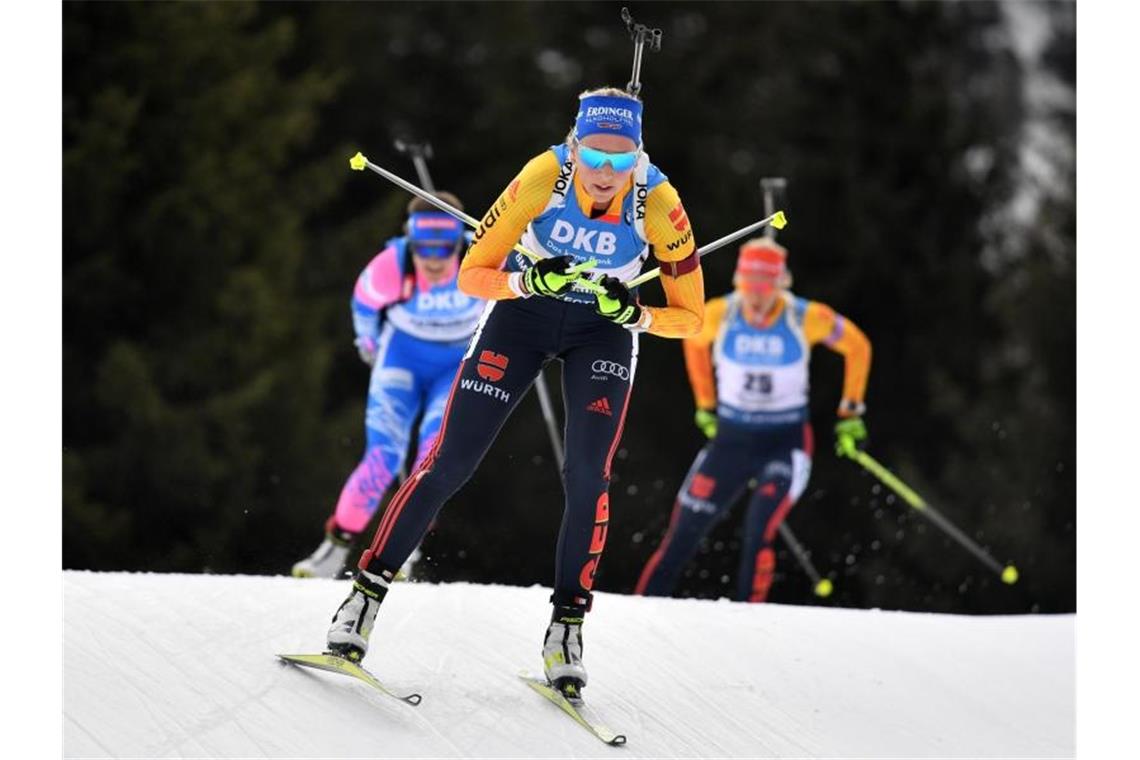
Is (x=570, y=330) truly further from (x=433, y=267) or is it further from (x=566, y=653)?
(x=433, y=267)

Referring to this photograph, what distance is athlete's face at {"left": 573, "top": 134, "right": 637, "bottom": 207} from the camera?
5.36 metres

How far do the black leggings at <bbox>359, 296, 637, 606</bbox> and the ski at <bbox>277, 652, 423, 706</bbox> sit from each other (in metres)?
0.30

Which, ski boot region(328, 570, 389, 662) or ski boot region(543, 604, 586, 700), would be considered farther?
ski boot region(543, 604, 586, 700)

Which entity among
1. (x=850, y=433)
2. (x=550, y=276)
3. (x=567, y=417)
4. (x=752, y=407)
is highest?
(x=550, y=276)

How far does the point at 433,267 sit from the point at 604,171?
2.66m

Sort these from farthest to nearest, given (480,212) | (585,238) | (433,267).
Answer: (480,212) → (433,267) → (585,238)

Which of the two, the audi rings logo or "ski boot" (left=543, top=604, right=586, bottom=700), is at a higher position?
the audi rings logo

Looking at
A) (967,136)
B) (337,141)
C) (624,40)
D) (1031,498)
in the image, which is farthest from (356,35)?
(1031,498)

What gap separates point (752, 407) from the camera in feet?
31.1

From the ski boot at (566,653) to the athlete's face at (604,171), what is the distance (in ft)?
4.34

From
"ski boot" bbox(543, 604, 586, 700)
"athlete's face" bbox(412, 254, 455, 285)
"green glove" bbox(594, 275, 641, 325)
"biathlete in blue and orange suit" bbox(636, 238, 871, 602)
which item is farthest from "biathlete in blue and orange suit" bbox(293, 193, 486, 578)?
"green glove" bbox(594, 275, 641, 325)

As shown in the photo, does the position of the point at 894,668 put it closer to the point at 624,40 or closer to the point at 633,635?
the point at 633,635

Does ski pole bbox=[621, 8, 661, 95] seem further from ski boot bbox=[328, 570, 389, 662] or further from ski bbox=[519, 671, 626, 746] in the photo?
ski bbox=[519, 671, 626, 746]

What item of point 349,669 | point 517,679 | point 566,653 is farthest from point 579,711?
point 349,669
